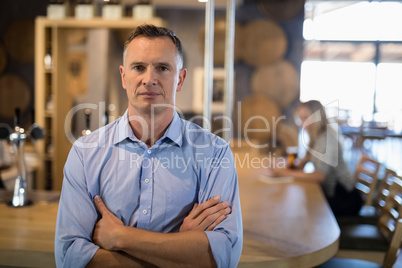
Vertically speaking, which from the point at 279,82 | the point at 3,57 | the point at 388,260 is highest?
the point at 3,57

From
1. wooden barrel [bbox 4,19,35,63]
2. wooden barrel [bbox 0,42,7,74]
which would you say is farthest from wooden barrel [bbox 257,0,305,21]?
wooden barrel [bbox 0,42,7,74]

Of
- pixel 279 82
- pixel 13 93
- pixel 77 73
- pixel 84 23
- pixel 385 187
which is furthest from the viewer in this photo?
pixel 279 82

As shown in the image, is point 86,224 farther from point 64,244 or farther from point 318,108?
point 318,108

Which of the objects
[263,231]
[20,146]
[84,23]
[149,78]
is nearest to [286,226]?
[263,231]

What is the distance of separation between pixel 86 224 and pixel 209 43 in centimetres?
92

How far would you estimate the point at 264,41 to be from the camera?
675cm

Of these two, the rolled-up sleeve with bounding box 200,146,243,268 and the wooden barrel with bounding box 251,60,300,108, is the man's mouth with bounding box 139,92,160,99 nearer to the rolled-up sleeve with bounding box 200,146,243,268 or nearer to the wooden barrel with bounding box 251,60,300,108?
the rolled-up sleeve with bounding box 200,146,243,268

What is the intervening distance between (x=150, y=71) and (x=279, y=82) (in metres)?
5.59

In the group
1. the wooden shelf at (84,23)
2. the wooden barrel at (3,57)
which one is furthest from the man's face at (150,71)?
the wooden barrel at (3,57)

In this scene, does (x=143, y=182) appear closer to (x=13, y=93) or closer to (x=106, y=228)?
(x=106, y=228)

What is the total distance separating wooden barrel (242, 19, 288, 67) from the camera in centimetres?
668

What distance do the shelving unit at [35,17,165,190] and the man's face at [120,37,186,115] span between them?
363cm

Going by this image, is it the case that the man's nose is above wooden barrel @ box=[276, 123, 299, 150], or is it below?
above

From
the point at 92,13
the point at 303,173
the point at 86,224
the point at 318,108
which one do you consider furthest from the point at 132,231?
the point at 92,13
